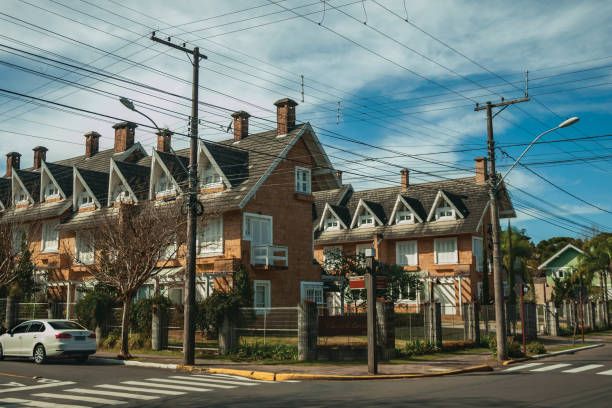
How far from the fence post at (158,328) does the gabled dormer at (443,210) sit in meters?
26.3

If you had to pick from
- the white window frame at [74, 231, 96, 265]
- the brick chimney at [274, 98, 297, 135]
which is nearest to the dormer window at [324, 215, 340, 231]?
the brick chimney at [274, 98, 297, 135]

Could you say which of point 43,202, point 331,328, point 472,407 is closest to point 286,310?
point 331,328

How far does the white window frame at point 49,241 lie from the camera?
129ft

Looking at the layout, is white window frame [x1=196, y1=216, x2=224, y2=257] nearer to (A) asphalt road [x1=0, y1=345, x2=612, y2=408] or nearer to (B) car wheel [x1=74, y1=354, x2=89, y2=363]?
(B) car wheel [x1=74, y1=354, x2=89, y2=363]

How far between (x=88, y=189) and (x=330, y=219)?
21697 mm

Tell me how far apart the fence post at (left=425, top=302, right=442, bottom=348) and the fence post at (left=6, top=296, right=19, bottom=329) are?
71.0ft

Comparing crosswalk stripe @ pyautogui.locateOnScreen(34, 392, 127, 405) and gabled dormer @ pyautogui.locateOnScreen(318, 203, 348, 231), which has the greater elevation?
gabled dormer @ pyautogui.locateOnScreen(318, 203, 348, 231)

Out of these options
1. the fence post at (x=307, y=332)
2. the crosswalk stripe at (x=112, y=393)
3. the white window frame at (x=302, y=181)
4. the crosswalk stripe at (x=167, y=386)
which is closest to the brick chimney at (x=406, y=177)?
the white window frame at (x=302, y=181)

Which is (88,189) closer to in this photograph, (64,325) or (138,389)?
(64,325)

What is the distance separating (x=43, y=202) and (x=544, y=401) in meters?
36.6

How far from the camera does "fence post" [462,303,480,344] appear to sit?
26609 mm

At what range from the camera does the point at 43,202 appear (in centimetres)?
4056

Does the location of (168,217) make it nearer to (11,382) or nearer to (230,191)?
(230,191)

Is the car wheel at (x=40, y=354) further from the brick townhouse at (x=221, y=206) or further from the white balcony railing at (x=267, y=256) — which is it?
the white balcony railing at (x=267, y=256)
